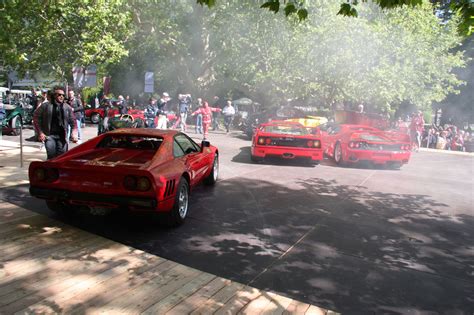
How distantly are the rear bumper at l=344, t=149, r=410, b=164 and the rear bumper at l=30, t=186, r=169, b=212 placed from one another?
669 centimetres

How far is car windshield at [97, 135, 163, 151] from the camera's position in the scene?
549 cm

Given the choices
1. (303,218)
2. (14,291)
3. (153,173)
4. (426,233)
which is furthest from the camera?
(303,218)

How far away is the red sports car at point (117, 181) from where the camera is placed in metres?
4.21

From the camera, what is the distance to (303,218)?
17.9ft

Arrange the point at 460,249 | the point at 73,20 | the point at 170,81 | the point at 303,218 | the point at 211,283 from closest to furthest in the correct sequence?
the point at 211,283 < the point at 460,249 < the point at 303,218 < the point at 73,20 < the point at 170,81

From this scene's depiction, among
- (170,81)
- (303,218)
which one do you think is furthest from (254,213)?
(170,81)

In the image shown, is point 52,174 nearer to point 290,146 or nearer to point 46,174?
point 46,174

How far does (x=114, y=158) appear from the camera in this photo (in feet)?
16.0

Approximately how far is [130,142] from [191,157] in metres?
0.88

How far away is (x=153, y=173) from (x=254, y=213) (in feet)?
6.09

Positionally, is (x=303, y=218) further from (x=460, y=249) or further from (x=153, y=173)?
(x=153, y=173)

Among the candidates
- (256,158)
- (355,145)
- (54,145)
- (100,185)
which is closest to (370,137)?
(355,145)

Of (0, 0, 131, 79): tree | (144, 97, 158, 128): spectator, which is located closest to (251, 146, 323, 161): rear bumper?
(144, 97, 158, 128): spectator

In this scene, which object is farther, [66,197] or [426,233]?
[426,233]
